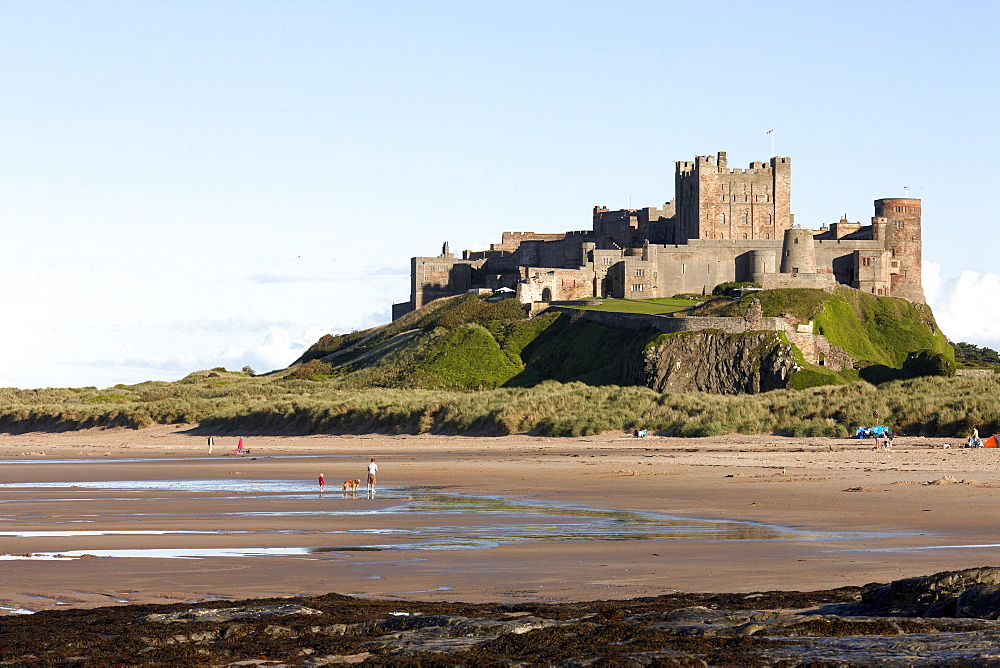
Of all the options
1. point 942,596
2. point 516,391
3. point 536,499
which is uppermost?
point 516,391

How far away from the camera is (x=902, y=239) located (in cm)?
8888

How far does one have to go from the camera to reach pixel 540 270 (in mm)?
87250

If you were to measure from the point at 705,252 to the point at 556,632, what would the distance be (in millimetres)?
77675

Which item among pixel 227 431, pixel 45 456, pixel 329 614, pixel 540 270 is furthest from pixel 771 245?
pixel 329 614

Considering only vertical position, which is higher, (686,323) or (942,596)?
(686,323)

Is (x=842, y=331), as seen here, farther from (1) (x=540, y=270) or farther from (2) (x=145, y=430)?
(2) (x=145, y=430)

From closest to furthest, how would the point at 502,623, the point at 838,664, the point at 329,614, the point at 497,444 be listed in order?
the point at 838,664 < the point at 502,623 < the point at 329,614 < the point at 497,444

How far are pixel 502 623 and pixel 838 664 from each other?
9.56ft

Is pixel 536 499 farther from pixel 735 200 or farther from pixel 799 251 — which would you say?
pixel 735 200

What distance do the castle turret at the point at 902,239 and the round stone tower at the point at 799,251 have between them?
25.8 ft

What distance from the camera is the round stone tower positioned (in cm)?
8244

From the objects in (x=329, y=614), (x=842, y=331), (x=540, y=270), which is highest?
(x=540, y=270)

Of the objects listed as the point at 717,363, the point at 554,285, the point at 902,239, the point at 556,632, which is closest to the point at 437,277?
the point at 554,285

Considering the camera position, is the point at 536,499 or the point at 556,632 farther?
the point at 536,499
